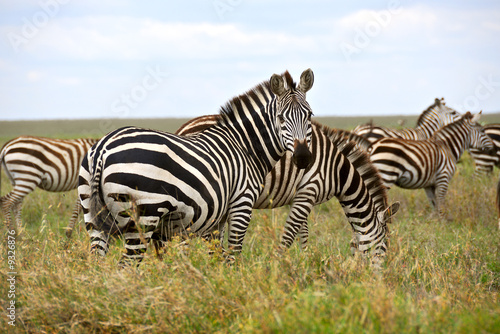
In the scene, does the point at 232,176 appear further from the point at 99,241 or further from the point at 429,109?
the point at 429,109

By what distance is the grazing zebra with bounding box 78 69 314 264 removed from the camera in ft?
12.2

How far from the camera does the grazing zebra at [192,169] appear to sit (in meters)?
3.71

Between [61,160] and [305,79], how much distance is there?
6143 mm

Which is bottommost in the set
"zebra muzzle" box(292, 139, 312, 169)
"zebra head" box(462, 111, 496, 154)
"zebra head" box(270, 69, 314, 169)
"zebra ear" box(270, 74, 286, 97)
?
"zebra muzzle" box(292, 139, 312, 169)

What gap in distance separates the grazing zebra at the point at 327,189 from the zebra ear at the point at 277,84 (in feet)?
3.36

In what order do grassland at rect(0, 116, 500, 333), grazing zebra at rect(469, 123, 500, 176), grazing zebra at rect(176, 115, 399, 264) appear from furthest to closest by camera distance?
grazing zebra at rect(469, 123, 500, 176), grazing zebra at rect(176, 115, 399, 264), grassland at rect(0, 116, 500, 333)

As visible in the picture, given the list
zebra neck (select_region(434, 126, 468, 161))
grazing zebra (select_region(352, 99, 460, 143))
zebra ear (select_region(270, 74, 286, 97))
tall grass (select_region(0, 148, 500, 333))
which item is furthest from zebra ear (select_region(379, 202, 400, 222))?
grazing zebra (select_region(352, 99, 460, 143))

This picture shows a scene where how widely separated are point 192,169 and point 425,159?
608 cm

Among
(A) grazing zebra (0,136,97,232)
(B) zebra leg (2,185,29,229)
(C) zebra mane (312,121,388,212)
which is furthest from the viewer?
(A) grazing zebra (0,136,97,232)

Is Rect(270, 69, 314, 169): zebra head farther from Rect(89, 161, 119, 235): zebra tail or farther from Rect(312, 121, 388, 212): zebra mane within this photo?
Rect(89, 161, 119, 235): zebra tail

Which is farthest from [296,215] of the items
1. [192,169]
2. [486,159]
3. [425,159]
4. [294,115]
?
[486,159]

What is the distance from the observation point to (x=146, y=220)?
147 inches

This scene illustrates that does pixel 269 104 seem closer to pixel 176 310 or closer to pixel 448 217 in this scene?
pixel 176 310

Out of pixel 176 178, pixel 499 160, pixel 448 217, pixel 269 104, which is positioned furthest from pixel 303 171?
pixel 499 160
